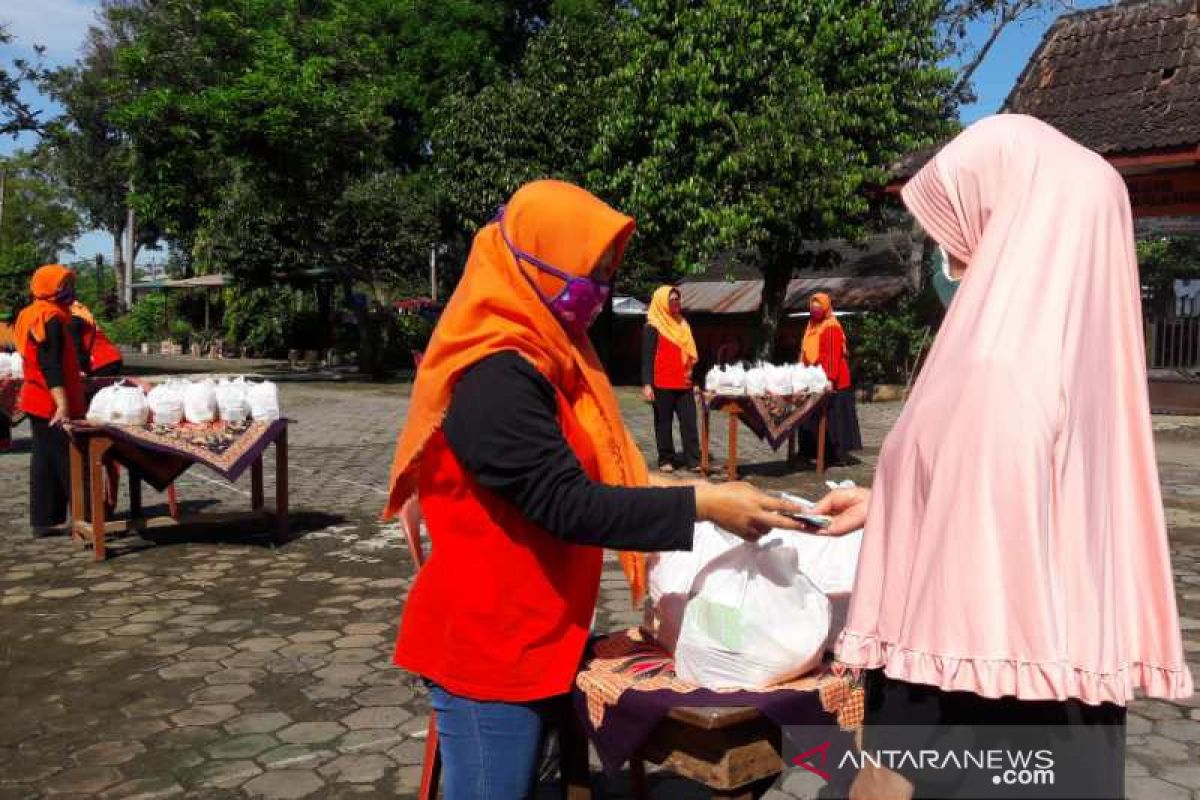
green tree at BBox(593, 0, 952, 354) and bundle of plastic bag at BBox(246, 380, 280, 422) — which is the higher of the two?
green tree at BBox(593, 0, 952, 354)

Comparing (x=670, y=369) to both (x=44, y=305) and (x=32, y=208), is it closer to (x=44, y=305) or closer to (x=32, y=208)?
(x=44, y=305)

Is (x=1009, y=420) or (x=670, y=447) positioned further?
(x=670, y=447)

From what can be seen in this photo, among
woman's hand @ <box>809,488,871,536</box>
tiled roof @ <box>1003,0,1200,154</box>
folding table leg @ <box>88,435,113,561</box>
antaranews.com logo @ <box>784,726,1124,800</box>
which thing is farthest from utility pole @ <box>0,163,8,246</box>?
antaranews.com logo @ <box>784,726,1124,800</box>

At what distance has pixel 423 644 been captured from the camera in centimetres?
211

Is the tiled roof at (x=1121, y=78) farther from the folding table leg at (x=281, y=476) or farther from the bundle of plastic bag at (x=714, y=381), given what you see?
the folding table leg at (x=281, y=476)

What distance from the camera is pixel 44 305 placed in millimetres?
7301

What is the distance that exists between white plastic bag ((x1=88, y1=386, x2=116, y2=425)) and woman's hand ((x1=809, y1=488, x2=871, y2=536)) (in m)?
5.48

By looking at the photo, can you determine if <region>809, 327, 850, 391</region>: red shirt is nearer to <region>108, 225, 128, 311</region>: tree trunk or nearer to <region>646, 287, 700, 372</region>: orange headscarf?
<region>646, 287, 700, 372</region>: orange headscarf

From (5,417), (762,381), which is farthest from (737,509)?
(5,417)

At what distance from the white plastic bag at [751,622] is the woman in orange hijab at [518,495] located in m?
0.33

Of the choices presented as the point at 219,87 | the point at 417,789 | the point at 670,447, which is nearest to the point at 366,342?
the point at 219,87

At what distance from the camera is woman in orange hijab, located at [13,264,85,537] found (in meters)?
7.15

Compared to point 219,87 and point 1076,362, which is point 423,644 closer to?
point 1076,362

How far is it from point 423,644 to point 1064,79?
16.1 meters
